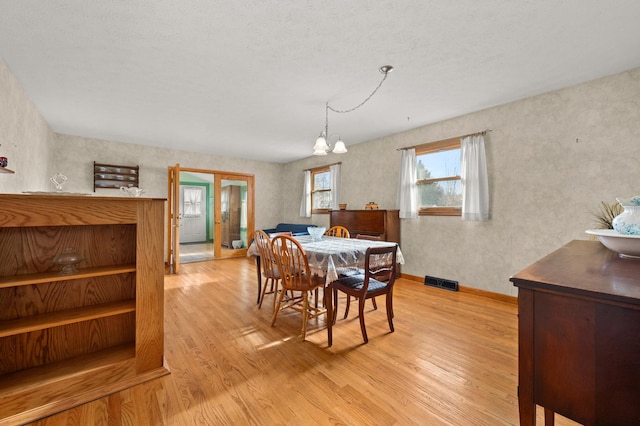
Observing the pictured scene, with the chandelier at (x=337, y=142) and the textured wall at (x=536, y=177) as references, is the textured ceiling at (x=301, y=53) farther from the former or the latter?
the textured wall at (x=536, y=177)

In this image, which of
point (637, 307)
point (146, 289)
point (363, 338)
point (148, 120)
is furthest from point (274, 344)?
point (148, 120)

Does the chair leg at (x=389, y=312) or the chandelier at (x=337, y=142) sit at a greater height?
the chandelier at (x=337, y=142)

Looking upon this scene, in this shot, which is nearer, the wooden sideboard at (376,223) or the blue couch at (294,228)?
the wooden sideboard at (376,223)

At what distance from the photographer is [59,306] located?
1.76 m

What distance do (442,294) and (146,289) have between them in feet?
11.2

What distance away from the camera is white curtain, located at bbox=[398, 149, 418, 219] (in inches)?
166

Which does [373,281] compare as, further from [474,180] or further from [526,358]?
[474,180]

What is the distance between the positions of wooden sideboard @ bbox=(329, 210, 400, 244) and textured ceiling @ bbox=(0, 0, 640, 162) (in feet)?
5.07

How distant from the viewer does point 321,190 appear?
20.5ft

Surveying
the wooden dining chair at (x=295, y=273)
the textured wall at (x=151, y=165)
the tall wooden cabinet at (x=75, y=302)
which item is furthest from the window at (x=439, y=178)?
the textured wall at (x=151, y=165)

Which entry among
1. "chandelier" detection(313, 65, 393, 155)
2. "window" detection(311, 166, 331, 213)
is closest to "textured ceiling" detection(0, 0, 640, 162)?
"chandelier" detection(313, 65, 393, 155)

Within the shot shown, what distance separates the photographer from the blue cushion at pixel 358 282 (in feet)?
7.65

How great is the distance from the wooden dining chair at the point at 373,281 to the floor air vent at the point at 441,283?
69.6 inches

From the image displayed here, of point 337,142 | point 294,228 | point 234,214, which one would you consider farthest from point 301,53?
point 234,214
